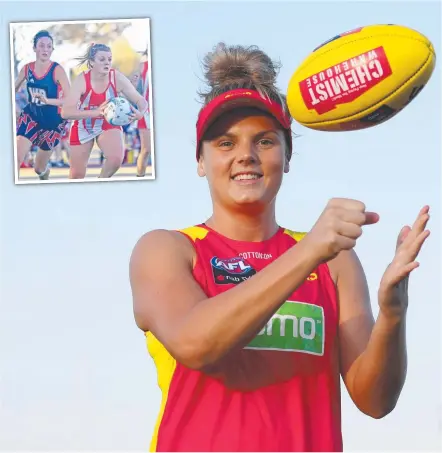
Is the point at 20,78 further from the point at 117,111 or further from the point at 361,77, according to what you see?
the point at 361,77

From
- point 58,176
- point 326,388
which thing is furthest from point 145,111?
point 326,388

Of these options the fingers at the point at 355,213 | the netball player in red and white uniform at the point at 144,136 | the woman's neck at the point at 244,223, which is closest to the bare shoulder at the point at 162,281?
the woman's neck at the point at 244,223

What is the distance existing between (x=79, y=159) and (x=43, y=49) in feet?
3.98

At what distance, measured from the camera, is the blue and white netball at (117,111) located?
8984 millimetres

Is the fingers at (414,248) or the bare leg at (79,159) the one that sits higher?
the bare leg at (79,159)

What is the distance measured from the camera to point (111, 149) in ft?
29.9

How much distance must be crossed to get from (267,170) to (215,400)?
4.09ft

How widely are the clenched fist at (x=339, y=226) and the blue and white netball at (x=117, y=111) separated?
Answer: 4.72m

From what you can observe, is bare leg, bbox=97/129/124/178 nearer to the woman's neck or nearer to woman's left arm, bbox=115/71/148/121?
woman's left arm, bbox=115/71/148/121

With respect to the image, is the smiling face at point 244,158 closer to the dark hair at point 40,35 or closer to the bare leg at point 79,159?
the bare leg at point 79,159

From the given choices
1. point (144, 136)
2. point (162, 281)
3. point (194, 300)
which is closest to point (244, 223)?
point (162, 281)

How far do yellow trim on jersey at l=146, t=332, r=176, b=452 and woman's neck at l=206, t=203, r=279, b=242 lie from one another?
0.74 metres

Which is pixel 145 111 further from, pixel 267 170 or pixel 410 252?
pixel 410 252

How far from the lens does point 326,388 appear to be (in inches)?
211
